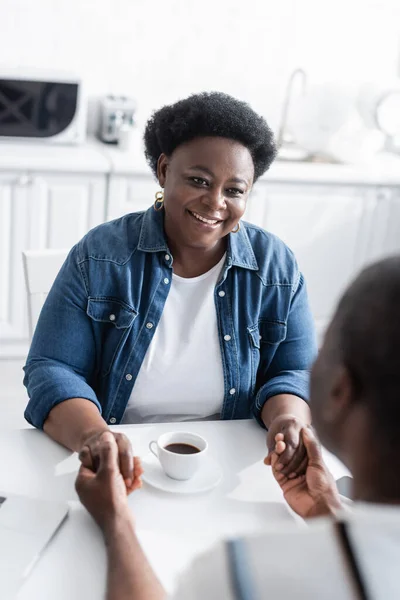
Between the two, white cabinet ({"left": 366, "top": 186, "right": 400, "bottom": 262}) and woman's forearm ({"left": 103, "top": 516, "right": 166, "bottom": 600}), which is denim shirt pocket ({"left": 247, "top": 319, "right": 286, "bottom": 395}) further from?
white cabinet ({"left": 366, "top": 186, "right": 400, "bottom": 262})

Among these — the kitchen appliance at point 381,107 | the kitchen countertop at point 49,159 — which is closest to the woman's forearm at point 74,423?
the kitchen countertop at point 49,159

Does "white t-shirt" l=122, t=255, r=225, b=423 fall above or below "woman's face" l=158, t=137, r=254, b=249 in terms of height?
below

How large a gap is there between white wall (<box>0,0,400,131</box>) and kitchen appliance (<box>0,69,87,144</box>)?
0.37 meters

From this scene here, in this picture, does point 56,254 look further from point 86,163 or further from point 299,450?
point 86,163

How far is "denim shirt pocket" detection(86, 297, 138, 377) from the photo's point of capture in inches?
54.6

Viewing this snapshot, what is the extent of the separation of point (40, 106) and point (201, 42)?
2.72 ft

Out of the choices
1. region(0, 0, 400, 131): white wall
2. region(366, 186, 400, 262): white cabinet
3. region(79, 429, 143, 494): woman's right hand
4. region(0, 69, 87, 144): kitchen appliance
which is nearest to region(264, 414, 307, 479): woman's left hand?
region(79, 429, 143, 494): woman's right hand

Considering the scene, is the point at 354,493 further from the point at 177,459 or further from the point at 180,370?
the point at 180,370

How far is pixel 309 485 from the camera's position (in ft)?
3.69

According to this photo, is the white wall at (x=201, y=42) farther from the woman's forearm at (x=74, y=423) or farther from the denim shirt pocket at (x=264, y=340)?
the woman's forearm at (x=74, y=423)

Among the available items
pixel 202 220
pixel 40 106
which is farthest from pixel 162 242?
pixel 40 106

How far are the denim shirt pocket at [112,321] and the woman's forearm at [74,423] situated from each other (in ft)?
0.47

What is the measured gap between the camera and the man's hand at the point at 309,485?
Answer: 3.59 ft

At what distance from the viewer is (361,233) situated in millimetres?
3168
